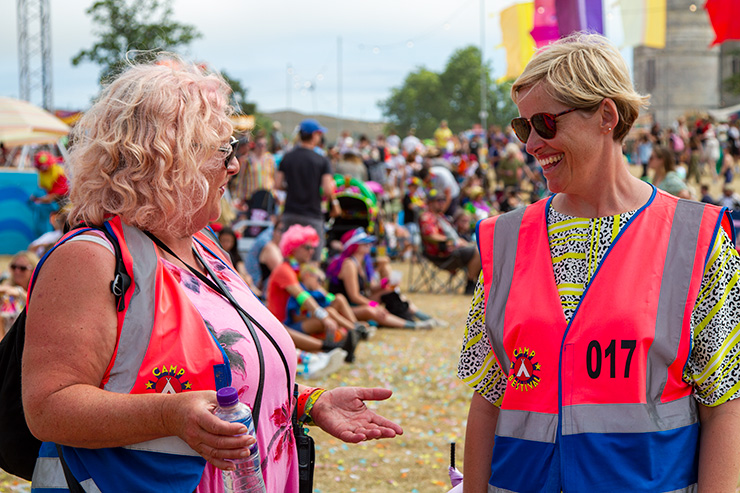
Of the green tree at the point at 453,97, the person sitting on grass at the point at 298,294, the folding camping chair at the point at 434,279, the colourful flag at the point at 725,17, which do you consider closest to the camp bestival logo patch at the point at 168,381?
the person sitting on grass at the point at 298,294

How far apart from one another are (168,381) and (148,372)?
1.9 inches

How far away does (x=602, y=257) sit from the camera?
1.81 meters

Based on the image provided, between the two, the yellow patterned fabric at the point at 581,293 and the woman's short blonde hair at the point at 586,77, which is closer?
the yellow patterned fabric at the point at 581,293

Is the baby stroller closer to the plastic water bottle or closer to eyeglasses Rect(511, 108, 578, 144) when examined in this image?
eyeglasses Rect(511, 108, 578, 144)

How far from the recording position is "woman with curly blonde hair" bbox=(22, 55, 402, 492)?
1520 millimetres

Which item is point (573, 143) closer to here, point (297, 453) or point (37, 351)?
point (297, 453)

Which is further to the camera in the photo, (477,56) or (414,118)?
(414,118)

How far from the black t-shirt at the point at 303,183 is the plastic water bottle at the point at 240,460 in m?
6.92

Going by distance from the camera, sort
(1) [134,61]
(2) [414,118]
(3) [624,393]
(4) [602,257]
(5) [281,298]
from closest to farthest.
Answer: (3) [624,393], (4) [602,257], (1) [134,61], (5) [281,298], (2) [414,118]

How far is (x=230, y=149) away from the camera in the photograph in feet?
6.20

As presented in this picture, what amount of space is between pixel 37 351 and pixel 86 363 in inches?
4.1

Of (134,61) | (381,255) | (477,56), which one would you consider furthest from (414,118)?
(134,61)

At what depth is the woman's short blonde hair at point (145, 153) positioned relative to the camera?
1.68m

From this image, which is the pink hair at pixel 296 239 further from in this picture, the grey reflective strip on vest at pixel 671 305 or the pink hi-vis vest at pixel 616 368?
the grey reflective strip on vest at pixel 671 305
